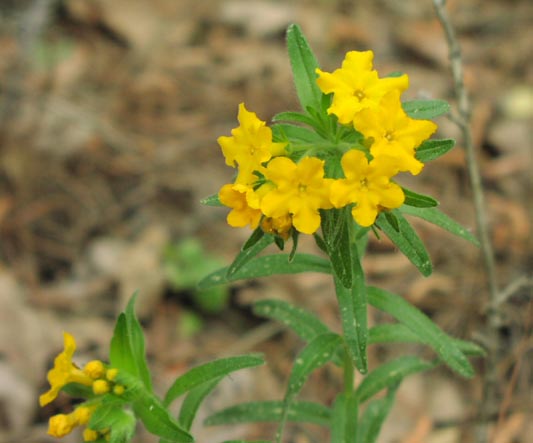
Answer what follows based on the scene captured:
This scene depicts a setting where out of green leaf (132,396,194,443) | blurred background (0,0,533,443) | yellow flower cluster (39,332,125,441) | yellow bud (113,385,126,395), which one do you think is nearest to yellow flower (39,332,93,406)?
yellow flower cluster (39,332,125,441)

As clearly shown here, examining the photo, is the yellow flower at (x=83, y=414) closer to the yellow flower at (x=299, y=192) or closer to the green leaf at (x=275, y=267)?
the green leaf at (x=275, y=267)

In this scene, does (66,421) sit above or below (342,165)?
below

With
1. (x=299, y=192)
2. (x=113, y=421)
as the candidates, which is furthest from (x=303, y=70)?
(x=113, y=421)

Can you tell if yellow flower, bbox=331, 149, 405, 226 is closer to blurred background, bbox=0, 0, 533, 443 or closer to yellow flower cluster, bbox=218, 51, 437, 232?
yellow flower cluster, bbox=218, 51, 437, 232

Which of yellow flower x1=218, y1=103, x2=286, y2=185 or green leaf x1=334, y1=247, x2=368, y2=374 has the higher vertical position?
yellow flower x1=218, y1=103, x2=286, y2=185

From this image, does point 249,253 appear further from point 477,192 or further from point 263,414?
point 477,192

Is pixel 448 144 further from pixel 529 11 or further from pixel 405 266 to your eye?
pixel 529 11

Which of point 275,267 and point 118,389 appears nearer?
point 118,389
